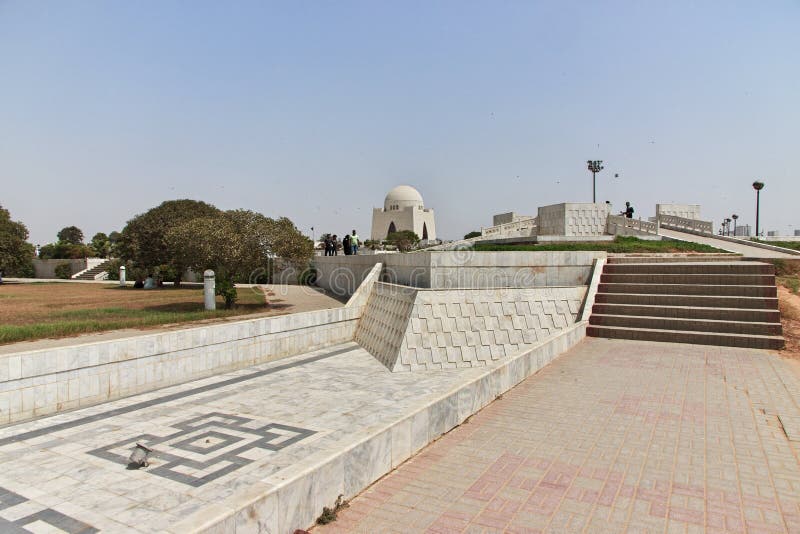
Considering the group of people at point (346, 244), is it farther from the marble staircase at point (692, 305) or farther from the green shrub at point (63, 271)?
the green shrub at point (63, 271)

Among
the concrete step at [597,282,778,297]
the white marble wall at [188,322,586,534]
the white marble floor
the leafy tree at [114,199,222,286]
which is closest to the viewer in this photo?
the white marble wall at [188,322,586,534]

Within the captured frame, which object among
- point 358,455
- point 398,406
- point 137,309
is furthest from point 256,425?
point 137,309

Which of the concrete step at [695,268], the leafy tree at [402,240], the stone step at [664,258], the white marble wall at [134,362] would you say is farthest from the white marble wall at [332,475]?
the leafy tree at [402,240]

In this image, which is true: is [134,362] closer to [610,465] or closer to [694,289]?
[610,465]


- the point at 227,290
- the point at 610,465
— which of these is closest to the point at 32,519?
the point at 610,465

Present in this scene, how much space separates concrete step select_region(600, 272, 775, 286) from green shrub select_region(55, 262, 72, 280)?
151 feet

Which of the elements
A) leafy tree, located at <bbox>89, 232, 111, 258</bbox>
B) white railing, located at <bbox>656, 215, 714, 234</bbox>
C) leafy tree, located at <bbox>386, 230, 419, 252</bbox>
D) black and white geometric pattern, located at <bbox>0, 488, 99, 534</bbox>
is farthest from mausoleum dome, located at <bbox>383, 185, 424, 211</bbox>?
black and white geometric pattern, located at <bbox>0, 488, 99, 534</bbox>

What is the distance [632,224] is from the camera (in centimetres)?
2652

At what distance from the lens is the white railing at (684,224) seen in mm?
25859

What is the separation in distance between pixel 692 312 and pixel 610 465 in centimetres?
801

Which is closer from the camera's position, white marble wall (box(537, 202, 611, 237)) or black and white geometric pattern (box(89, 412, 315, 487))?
black and white geometric pattern (box(89, 412, 315, 487))

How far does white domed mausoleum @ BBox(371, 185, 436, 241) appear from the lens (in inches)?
2699

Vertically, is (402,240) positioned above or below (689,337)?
above

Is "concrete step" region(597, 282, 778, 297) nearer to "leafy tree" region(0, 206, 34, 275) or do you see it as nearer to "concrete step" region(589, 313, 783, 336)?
"concrete step" region(589, 313, 783, 336)
